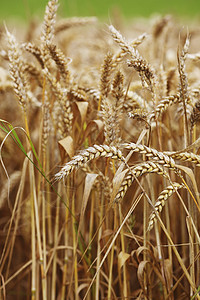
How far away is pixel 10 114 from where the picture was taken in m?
1.83

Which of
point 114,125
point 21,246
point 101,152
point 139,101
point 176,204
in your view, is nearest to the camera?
point 101,152

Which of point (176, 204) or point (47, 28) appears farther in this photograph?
point (176, 204)

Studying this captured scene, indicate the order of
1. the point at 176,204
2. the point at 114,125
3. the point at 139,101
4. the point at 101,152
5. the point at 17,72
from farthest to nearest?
the point at 176,204 < the point at 139,101 < the point at 17,72 < the point at 114,125 < the point at 101,152

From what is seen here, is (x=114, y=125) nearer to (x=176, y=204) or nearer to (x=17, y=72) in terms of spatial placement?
(x=17, y=72)

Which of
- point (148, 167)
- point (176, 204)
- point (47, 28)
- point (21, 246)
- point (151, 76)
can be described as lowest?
point (21, 246)

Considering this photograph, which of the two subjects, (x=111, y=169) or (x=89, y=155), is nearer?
(x=89, y=155)

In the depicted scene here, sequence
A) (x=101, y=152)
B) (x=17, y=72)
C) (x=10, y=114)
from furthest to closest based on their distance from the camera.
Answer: (x=10, y=114) → (x=17, y=72) → (x=101, y=152)

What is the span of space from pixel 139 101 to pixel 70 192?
0.40 meters

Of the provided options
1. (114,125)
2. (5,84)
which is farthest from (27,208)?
(114,125)

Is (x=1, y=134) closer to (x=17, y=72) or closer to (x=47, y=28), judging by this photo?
(x=17, y=72)

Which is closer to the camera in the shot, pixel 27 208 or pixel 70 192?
pixel 70 192


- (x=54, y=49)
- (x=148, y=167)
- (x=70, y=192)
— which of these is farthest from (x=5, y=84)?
(x=148, y=167)

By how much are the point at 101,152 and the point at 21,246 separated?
37.1 inches

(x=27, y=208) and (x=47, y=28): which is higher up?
(x=47, y=28)
